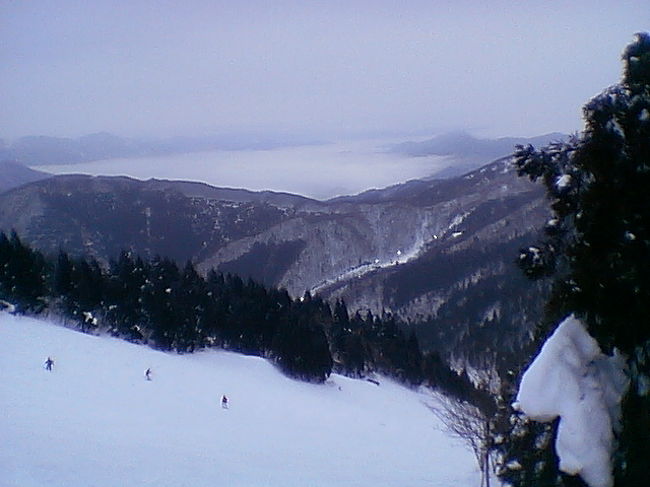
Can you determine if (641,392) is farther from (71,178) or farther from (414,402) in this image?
(71,178)

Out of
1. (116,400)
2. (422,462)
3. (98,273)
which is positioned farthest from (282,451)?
(98,273)

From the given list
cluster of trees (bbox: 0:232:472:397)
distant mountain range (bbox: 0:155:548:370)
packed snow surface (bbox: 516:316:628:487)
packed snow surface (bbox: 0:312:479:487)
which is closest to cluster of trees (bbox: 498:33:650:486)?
packed snow surface (bbox: 516:316:628:487)

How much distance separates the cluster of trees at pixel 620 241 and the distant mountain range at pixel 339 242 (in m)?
70.3

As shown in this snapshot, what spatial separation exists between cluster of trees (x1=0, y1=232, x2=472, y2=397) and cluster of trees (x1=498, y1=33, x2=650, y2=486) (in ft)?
122

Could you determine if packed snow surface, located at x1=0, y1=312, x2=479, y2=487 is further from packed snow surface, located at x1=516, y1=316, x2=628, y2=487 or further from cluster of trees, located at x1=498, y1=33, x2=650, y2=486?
cluster of trees, located at x1=498, y1=33, x2=650, y2=486

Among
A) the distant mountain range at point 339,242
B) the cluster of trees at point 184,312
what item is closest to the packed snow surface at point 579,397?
the cluster of trees at point 184,312

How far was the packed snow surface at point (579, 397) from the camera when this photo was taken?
23.1ft

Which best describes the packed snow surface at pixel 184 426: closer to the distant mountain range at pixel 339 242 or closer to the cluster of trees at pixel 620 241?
the cluster of trees at pixel 620 241

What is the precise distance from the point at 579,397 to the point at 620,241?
1.77 m

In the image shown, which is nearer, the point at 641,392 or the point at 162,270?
the point at 641,392

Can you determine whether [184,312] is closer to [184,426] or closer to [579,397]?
[184,426]

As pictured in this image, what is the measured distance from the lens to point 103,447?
50.8ft

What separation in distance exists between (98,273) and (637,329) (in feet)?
140

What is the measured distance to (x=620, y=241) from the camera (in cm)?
710
